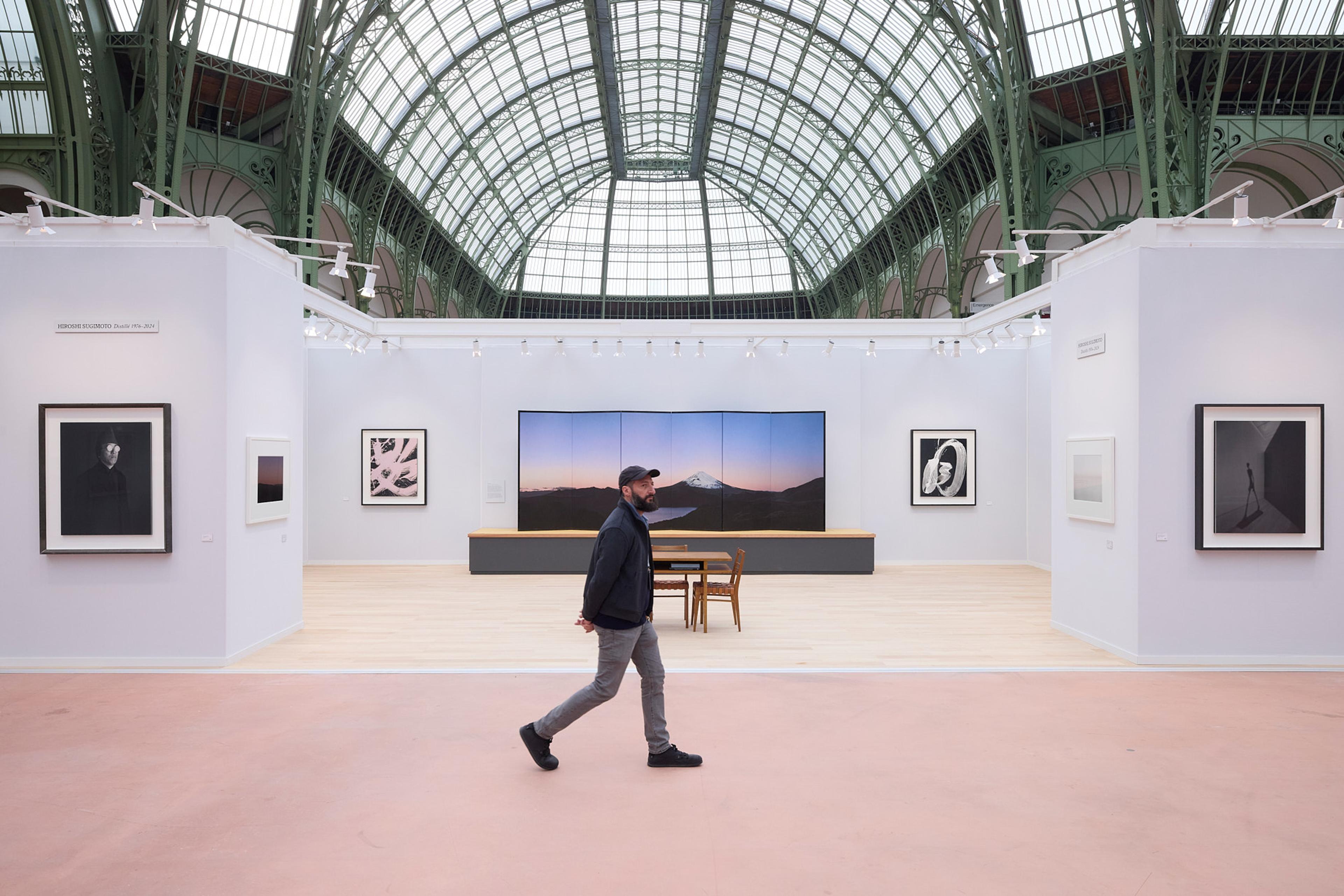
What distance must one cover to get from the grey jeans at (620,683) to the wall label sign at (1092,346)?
6.62m

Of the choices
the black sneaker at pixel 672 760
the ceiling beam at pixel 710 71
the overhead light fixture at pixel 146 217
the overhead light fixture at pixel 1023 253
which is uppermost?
the ceiling beam at pixel 710 71

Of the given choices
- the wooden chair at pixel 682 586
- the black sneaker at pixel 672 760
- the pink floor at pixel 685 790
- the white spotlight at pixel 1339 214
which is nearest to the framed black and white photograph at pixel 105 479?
the pink floor at pixel 685 790

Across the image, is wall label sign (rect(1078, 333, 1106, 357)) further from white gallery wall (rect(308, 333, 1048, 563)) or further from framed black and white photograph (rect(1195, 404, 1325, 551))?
white gallery wall (rect(308, 333, 1048, 563))

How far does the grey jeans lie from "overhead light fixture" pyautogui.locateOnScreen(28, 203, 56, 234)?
704 centimetres

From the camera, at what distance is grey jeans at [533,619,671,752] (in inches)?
213

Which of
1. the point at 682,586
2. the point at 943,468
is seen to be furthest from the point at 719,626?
the point at 943,468

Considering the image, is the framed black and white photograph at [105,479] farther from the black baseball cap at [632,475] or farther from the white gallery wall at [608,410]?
the white gallery wall at [608,410]

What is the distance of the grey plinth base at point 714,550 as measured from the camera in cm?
1569

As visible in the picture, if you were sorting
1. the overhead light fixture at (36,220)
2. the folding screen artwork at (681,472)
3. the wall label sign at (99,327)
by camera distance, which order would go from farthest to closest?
1. the folding screen artwork at (681,472)
2. the wall label sign at (99,327)
3. the overhead light fixture at (36,220)

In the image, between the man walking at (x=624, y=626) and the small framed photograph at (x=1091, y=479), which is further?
the small framed photograph at (x=1091, y=479)

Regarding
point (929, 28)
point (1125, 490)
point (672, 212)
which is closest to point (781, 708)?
point (1125, 490)

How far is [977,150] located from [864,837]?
65.8 feet

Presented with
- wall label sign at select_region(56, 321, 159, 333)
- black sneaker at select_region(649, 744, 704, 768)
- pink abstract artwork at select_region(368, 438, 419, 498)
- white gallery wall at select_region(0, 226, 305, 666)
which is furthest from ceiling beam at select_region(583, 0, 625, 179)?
black sneaker at select_region(649, 744, 704, 768)

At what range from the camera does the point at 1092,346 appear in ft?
31.0
